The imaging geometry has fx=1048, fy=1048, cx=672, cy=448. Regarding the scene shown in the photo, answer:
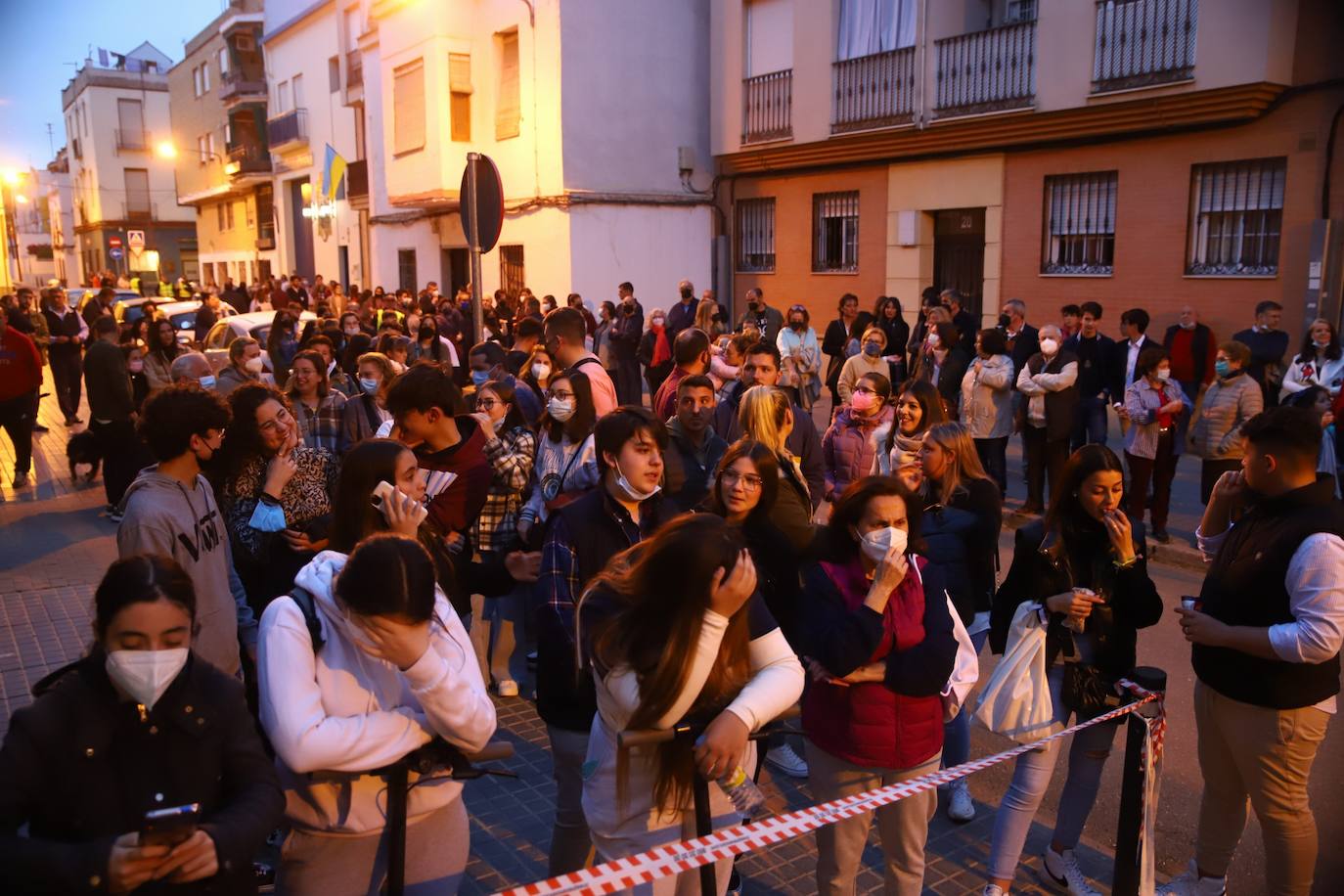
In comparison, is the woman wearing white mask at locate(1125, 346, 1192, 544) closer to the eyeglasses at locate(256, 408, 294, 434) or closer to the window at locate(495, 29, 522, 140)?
the eyeglasses at locate(256, 408, 294, 434)

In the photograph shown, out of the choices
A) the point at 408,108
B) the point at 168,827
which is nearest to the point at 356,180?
the point at 408,108

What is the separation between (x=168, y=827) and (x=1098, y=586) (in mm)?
3109

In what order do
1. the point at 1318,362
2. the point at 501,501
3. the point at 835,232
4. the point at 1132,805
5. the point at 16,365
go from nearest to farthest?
the point at 1132,805 < the point at 501,501 < the point at 1318,362 < the point at 16,365 < the point at 835,232

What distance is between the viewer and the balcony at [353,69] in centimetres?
3062

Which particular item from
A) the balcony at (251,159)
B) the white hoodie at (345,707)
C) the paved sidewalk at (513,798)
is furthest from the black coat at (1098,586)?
the balcony at (251,159)

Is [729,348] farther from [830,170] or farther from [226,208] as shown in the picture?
[226,208]

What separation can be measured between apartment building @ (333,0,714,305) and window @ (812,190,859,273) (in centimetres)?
312

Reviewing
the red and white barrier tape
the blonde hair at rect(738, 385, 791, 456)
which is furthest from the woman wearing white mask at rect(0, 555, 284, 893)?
the blonde hair at rect(738, 385, 791, 456)

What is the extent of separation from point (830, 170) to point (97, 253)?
188 feet

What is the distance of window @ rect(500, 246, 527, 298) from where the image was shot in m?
23.3

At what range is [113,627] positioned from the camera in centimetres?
233

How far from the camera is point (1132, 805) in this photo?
3529 mm

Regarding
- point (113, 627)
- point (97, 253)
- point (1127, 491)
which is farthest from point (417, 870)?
point (97, 253)

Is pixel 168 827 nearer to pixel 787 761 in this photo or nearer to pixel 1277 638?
pixel 1277 638
